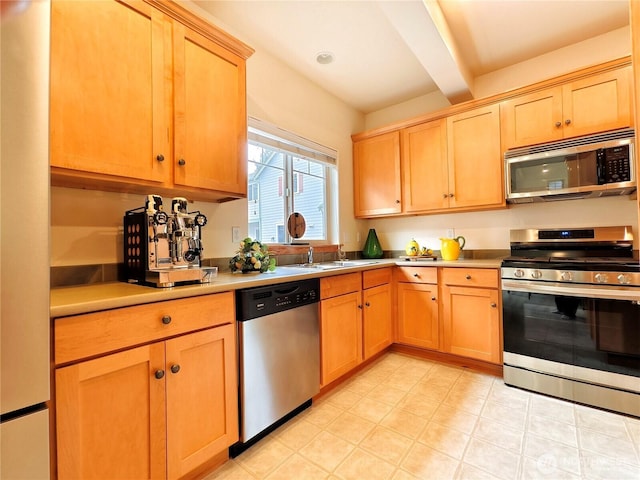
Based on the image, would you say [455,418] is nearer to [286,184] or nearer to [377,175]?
[286,184]

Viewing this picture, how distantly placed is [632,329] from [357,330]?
5.38 feet

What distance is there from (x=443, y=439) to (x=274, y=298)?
45.4 inches

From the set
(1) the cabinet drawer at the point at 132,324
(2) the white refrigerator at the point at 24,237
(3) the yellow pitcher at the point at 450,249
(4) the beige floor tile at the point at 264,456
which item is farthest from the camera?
(3) the yellow pitcher at the point at 450,249

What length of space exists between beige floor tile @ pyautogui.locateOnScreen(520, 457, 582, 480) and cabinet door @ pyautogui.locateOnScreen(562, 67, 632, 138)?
2144 millimetres

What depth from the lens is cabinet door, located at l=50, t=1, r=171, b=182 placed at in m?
1.17

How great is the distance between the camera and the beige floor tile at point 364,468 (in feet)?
4.35

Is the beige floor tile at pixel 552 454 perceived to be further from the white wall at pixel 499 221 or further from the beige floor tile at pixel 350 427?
the white wall at pixel 499 221

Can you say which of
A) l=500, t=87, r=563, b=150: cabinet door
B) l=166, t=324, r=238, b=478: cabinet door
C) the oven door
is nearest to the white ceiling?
l=500, t=87, r=563, b=150: cabinet door

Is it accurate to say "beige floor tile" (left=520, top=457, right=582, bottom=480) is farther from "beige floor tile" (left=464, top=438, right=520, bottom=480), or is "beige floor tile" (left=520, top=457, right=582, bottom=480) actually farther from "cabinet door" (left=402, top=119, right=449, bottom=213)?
"cabinet door" (left=402, top=119, right=449, bottom=213)

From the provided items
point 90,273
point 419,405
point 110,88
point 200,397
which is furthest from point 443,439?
point 110,88

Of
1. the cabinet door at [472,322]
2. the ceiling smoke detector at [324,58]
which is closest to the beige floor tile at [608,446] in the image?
the cabinet door at [472,322]

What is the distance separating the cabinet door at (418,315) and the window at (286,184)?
983mm

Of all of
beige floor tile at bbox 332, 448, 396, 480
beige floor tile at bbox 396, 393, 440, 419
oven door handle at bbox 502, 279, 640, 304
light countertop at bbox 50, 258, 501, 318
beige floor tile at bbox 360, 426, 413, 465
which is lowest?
beige floor tile at bbox 332, 448, 396, 480

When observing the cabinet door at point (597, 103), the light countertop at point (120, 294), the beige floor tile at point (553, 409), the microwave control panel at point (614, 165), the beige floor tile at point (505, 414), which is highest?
the cabinet door at point (597, 103)
